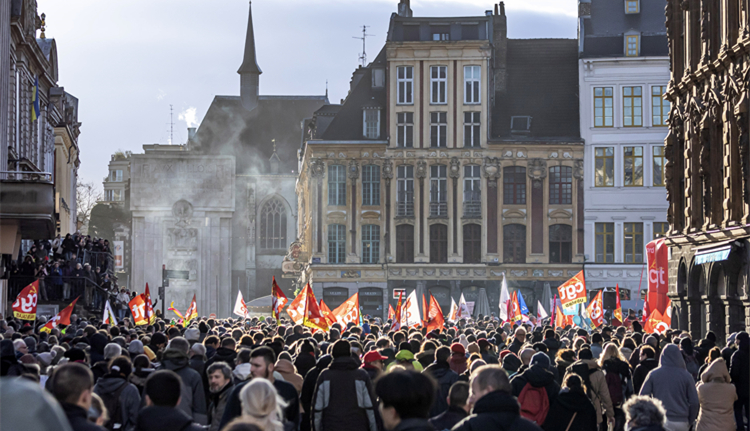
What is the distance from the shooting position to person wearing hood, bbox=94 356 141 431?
9.28 meters

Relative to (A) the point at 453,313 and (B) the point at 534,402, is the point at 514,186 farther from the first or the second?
(B) the point at 534,402

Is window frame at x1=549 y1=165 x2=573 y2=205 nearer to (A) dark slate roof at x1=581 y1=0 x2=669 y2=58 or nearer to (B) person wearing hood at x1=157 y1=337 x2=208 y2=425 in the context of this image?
(A) dark slate roof at x1=581 y1=0 x2=669 y2=58

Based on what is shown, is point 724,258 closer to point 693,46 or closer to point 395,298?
point 693,46

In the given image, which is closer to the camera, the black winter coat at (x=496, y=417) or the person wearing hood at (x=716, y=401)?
the black winter coat at (x=496, y=417)

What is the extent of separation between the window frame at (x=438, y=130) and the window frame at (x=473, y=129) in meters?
1.07

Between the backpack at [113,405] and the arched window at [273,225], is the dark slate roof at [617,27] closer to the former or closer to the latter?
the arched window at [273,225]

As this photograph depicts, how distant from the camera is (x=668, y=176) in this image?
1238 inches

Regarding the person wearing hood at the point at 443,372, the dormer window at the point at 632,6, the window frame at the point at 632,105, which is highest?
the dormer window at the point at 632,6

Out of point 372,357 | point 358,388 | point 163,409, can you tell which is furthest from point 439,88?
point 163,409

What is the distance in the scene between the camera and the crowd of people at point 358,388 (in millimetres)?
5789

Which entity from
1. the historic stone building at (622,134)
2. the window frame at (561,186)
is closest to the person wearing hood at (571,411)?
the historic stone building at (622,134)

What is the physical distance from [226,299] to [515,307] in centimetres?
4794

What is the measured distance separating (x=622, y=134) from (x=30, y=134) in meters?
29.6

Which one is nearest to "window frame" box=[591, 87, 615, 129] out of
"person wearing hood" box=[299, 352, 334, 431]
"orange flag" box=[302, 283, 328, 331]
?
"orange flag" box=[302, 283, 328, 331]
